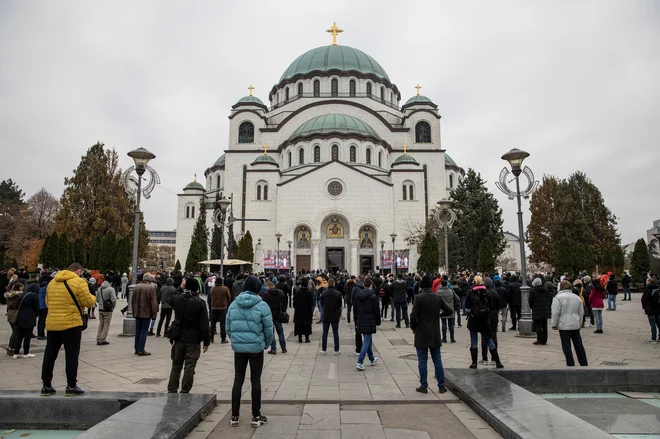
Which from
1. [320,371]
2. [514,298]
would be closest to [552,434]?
[320,371]

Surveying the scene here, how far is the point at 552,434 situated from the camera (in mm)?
4117

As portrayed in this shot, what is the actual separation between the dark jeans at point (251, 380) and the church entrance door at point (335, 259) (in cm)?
3501

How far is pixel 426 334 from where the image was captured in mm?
6520

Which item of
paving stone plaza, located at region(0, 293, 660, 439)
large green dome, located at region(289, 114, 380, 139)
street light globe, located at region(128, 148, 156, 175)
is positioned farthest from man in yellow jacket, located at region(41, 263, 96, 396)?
large green dome, located at region(289, 114, 380, 139)

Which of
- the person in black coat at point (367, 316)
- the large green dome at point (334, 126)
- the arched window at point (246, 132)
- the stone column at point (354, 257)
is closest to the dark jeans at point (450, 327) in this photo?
the person in black coat at point (367, 316)

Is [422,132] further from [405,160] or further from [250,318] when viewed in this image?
[250,318]

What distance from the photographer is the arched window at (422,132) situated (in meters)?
48.1

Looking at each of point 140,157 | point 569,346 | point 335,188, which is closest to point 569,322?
point 569,346

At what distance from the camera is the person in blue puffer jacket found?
5094 millimetres

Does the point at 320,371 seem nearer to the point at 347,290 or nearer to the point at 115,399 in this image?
the point at 115,399

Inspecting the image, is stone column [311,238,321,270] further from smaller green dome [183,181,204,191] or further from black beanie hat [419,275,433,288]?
black beanie hat [419,275,433,288]

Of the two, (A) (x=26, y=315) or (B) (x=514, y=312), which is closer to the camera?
(A) (x=26, y=315)

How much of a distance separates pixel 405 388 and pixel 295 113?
142ft

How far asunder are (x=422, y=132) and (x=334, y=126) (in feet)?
36.4
